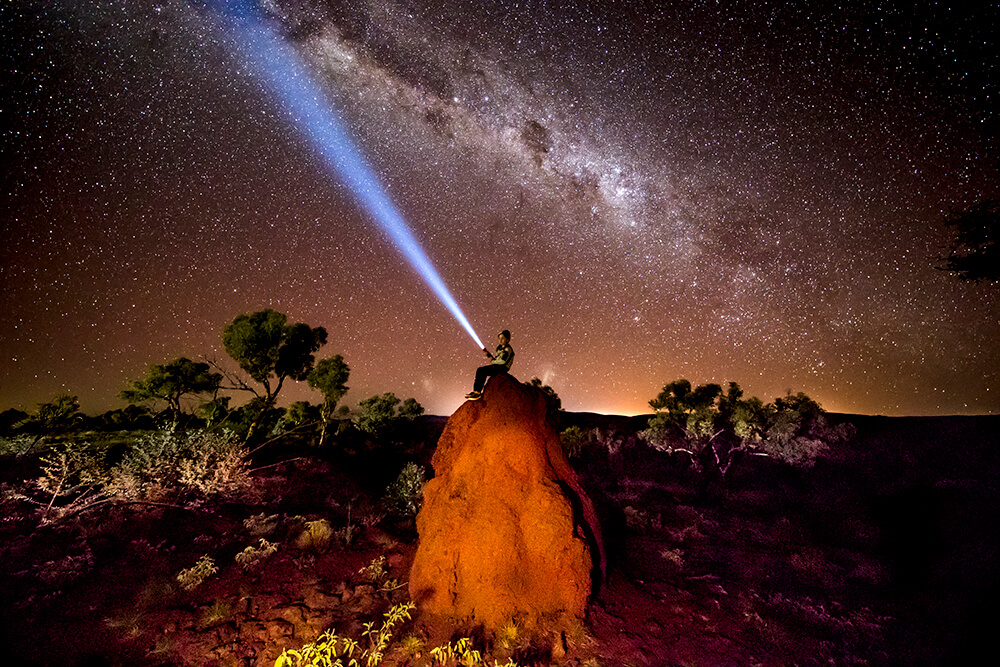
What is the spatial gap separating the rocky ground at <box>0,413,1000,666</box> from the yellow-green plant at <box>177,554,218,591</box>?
0.73 ft

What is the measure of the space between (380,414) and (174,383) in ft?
31.3

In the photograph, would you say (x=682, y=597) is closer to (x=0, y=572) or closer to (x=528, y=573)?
(x=528, y=573)

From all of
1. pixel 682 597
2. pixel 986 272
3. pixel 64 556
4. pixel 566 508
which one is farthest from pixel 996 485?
pixel 64 556

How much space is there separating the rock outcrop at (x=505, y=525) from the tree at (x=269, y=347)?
13454mm

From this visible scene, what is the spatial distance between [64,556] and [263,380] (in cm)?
1037

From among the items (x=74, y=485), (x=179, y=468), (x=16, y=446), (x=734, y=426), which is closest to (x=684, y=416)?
(x=734, y=426)

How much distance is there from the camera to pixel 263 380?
63.4 feet

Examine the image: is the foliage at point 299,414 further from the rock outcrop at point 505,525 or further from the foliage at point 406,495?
the rock outcrop at point 505,525

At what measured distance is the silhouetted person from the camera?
8906mm

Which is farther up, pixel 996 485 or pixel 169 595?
pixel 996 485

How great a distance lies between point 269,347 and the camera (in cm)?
1909

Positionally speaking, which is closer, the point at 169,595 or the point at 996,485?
the point at 169,595

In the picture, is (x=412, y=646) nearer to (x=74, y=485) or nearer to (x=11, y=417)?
(x=74, y=485)

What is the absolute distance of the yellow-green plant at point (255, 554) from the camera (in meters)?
9.29
